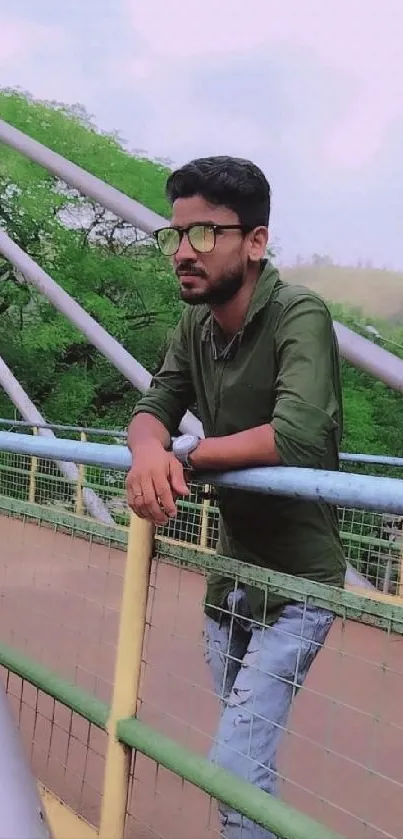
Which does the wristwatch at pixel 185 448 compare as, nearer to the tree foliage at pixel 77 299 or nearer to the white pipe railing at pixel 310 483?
the white pipe railing at pixel 310 483

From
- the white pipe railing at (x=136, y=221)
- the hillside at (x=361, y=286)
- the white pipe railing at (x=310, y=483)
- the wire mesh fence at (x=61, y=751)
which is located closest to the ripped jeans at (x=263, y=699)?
the white pipe railing at (x=310, y=483)

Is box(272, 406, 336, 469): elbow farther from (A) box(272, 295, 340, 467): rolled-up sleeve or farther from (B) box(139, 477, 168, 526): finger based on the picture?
(B) box(139, 477, 168, 526): finger

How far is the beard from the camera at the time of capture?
132 cm

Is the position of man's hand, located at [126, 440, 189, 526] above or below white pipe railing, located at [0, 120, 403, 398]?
below

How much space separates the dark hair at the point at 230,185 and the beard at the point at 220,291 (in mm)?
80

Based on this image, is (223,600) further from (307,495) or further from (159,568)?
(307,495)

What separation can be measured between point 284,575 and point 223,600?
0.17m

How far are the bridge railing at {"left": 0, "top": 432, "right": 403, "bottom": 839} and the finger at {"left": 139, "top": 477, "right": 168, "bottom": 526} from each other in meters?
0.10

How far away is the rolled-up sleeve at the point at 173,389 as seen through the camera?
1.50 m

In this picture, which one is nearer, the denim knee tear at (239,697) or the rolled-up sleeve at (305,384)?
the rolled-up sleeve at (305,384)

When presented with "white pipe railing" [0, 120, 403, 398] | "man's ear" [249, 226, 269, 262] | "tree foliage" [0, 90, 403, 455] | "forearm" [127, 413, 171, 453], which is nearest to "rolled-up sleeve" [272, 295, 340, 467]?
"man's ear" [249, 226, 269, 262]

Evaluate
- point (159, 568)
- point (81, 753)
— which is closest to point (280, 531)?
point (159, 568)

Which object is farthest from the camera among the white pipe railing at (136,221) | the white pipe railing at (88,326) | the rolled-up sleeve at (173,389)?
the white pipe railing at (88,326)

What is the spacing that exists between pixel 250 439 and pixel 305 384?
105mm
